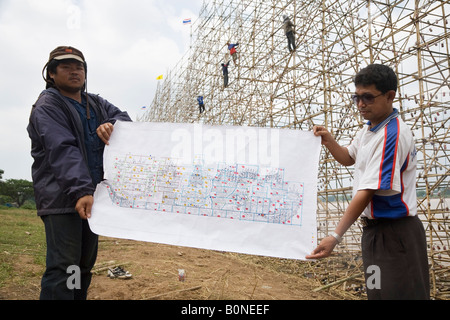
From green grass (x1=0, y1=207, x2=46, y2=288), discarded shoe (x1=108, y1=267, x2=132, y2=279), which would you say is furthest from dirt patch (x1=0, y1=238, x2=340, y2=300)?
green grass (x1=0, y1=207, x2=46, y2=288)

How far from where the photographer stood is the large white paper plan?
1.75 m

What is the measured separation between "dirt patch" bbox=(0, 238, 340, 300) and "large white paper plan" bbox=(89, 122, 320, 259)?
1.65 meters

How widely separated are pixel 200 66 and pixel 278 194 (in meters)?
15.8

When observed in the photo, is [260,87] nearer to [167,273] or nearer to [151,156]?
[167,273]

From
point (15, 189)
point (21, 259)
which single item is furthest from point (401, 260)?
point (15, 189)

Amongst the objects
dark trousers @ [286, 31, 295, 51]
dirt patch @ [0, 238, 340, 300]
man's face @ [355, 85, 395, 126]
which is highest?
dark trousers @ [286, 31, 295, 51]

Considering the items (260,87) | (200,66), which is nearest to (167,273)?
(260,87)

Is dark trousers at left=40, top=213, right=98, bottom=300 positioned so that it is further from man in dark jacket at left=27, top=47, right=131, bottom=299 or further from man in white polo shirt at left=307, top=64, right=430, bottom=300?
man in white polo shirt at left=307, top=64, right=430, bottom=300

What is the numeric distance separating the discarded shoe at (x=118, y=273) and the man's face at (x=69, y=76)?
260 cm

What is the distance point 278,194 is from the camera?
181 centimetres

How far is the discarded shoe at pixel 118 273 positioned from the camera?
379cm

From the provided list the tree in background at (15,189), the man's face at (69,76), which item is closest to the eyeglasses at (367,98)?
the man's face at (69,76)

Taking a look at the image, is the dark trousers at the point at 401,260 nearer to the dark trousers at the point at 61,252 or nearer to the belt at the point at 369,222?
the belt at the point at 369,222

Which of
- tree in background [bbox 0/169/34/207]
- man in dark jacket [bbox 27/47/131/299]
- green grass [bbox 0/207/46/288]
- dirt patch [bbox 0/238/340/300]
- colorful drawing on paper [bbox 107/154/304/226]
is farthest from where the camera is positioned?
tree in background [bbox 0/169/34/207]
